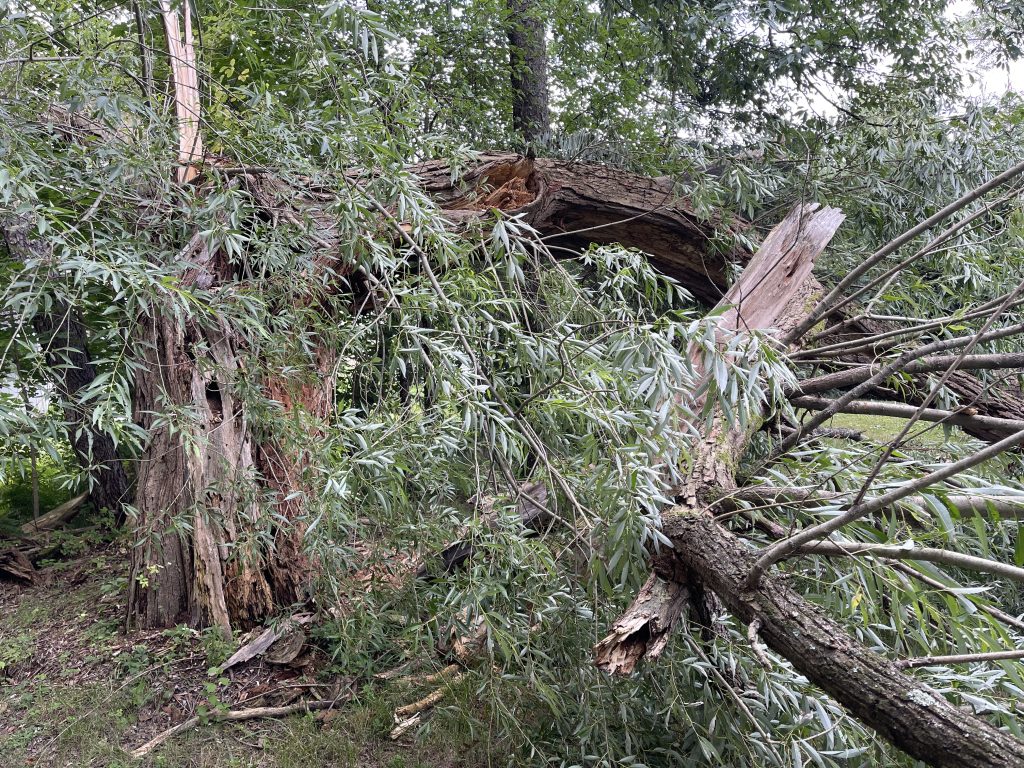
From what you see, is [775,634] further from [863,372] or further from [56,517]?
[56,517]

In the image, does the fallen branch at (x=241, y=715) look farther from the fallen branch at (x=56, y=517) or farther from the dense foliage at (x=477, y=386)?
the fallen branch at (x=56, y=517)

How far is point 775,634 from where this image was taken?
74.1 inches

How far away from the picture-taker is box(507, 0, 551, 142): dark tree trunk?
621cm

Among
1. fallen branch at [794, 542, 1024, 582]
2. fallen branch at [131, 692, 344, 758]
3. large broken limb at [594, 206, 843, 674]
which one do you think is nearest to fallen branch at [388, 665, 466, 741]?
fallen branch at [131, 692, 344, 758]

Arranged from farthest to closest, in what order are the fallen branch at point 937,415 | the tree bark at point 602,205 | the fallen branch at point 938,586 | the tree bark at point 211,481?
1. the tree bark at point 602,205
2. the tree bark at point 211,481
3. the fallen branch at point 937,415
4. the fallen branch at point 938,586

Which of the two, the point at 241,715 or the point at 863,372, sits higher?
the point at 863,372

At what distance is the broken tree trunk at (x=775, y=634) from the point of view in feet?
5.00

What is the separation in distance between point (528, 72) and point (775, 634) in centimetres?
557

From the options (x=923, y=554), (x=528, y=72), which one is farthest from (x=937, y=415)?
(x=528, y=72)

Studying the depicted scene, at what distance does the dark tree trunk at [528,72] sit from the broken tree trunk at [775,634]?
4.44 meters

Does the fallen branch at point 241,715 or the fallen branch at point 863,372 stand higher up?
the fallen branch at point 863,372

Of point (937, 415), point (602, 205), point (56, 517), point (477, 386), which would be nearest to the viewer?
point (477, 386)

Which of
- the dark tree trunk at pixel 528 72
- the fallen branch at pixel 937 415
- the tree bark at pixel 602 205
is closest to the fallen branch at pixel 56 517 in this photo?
the tree bark at pixel 602 205

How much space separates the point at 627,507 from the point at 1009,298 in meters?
1.04
